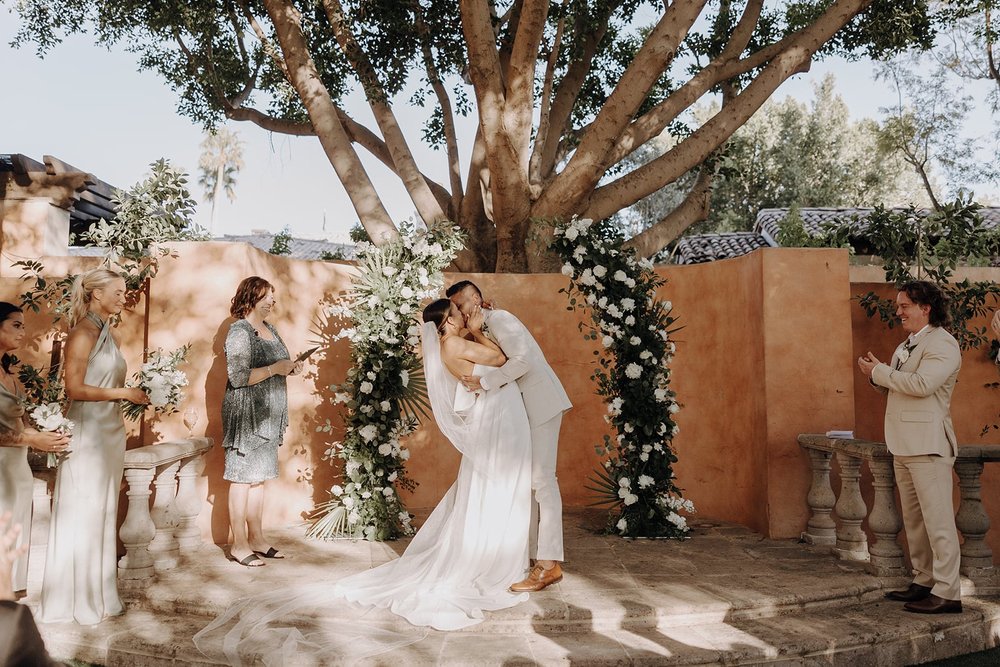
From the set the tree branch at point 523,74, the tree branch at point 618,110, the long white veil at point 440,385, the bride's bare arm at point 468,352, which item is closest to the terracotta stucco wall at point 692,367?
the tree branch at point 618,110

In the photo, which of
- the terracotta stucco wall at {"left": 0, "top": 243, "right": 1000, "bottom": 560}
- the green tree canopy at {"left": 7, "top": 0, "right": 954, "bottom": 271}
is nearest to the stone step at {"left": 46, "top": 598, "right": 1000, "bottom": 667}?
the terracotta stucco wall at {"left": 0, "top": 243, "right": 1000, "bottom": 560}

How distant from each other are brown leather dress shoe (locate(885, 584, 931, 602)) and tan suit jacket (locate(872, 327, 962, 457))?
84 centimetres

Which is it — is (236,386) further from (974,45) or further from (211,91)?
(974,45)

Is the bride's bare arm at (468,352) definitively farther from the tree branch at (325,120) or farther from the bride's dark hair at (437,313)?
the tree branch at (325,120)

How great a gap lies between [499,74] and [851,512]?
4942mm

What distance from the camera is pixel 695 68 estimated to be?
10.3 m

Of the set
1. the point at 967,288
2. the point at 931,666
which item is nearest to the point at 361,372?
the point at 931,666

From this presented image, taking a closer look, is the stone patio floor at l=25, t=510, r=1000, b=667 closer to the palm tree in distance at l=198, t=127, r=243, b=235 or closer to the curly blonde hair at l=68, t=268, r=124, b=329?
the curly blonde hair at l=68, t=268, r=124, b=329

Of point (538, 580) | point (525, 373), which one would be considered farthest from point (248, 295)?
point (538, 580)

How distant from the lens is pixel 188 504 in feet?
17.4

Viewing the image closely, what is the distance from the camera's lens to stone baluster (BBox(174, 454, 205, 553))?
5.25 metres

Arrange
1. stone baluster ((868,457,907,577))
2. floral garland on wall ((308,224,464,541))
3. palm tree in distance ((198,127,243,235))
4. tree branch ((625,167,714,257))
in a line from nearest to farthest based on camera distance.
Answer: stone baluster ((868,457,907,577)), floral garland on wall ((308,224,464,541)), tree branch ((625,167,714,257)), palm tree in distance ((198,127,243,235))

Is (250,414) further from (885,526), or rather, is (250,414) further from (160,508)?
(885,526)

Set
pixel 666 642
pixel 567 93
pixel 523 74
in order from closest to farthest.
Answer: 1. pixel 666 642
2. pixel 523 74
3. pixel 567 93
